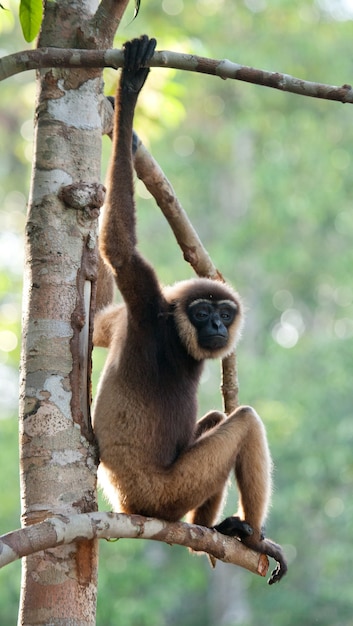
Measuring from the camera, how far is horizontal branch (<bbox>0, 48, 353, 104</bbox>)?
4074 mm

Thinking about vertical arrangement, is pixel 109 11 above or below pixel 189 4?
below

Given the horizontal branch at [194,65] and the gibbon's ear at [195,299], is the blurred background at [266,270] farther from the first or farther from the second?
the horizontal branch at [194,65]

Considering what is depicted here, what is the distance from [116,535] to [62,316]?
1.10 metres

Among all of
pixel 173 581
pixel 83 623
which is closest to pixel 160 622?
pixel 173 581

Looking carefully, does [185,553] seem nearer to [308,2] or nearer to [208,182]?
[208,182]

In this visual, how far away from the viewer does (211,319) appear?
19.7 feet

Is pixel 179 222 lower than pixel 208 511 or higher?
higher

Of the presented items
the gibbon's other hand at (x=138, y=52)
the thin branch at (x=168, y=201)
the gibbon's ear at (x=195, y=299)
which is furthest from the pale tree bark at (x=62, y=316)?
the gibbon's ear at (x=195, y=299)

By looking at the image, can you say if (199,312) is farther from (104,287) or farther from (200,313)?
(104,287)

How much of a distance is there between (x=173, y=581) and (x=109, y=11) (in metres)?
13.1

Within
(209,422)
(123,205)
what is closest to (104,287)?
(123,205)

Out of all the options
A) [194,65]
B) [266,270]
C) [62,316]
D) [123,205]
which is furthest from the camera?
[266,270]

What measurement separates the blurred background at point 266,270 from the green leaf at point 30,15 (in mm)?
8216

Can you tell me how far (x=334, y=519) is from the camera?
54.3 ft
